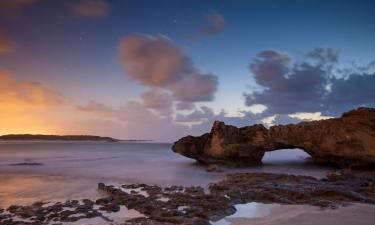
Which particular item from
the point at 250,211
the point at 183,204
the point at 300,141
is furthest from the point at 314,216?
the point at 300,141

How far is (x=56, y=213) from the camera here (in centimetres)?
1150

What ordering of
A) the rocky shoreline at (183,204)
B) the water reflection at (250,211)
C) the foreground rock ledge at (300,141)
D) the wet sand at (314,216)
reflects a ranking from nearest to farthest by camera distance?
the wet sand at (314,216) < the water reflection at (250,211) < the rocky shoreline at (183,204) < the foreground rock ledge at (300,141)

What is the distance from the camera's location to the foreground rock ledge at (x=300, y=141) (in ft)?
83.8

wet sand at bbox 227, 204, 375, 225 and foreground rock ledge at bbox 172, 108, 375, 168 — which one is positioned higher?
foreground rock ledge at bbox 172, 108, 375, 168

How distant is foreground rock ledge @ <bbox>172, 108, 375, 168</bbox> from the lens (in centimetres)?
2555

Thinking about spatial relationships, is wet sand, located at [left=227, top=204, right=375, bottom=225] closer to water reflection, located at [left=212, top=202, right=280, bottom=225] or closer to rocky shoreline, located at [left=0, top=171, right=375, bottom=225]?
water reflection, located at [left=212, top=202, right=280, bottom=225]

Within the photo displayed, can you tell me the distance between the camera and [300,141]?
95.6ft

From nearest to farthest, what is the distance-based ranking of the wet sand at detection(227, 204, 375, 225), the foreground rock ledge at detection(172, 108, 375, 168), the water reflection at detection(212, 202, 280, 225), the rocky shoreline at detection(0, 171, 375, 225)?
the wet sand at detection(227, 204, 375, 225)
the water reflection at detection(212, 202, 280, 225)
the rocky shoreline at detection(0, 171, 375, 225)
the foreground rock ledge at detection(172, 108, 375, 168)

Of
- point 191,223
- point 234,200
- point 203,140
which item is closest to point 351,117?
point 203,140

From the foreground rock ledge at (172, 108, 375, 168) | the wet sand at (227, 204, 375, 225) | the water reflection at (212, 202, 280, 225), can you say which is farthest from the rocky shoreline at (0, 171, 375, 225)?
the foreground rock ledge at (172, 108, 375, 168)

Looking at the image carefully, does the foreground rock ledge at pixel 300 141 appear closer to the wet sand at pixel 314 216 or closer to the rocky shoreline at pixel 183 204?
the rocky shoreline at pixel 183 204

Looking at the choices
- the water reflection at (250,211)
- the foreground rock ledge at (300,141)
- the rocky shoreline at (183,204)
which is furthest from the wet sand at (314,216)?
the foreground rock ledge at (300,141)

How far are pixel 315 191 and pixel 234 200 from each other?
11.8 feet

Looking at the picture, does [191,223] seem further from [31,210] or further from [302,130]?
[302,130]
